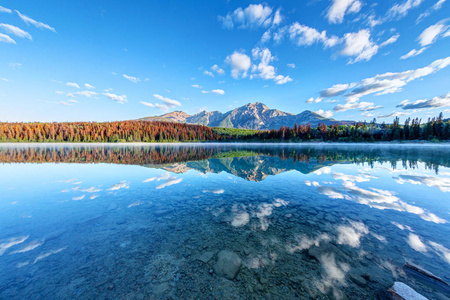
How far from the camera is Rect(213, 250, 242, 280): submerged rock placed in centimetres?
516

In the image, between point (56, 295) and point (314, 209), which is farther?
point (314, 209)

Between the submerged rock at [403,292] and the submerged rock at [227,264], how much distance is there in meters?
4.21

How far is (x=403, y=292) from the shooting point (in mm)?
4309

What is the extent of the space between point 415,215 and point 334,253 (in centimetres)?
727

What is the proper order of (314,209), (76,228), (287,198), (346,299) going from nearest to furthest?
(346,299) < (76,228) < (314,209) < (287,198)

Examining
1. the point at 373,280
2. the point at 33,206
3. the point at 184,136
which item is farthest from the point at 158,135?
the point at 373,280

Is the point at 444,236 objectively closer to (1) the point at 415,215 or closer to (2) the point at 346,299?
(1) the point at 415,215

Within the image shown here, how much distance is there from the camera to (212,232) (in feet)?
24.6

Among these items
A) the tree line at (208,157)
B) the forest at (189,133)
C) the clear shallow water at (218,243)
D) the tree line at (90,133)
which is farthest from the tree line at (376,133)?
the clear shallow water at (218,243)

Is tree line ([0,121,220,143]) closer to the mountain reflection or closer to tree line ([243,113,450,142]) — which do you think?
tree line ([243,113,450,142])

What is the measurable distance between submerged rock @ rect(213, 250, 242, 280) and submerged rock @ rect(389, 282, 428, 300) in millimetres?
4213

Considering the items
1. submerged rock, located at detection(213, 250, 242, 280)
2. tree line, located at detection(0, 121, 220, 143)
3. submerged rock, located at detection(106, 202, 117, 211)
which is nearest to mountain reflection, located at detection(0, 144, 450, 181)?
submerged rock, located at detection(106, 202, 117, 211)

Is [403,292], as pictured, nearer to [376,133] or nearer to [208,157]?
[208,157]

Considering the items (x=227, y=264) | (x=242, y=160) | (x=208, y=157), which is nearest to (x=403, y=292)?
(x=227, y=264)
